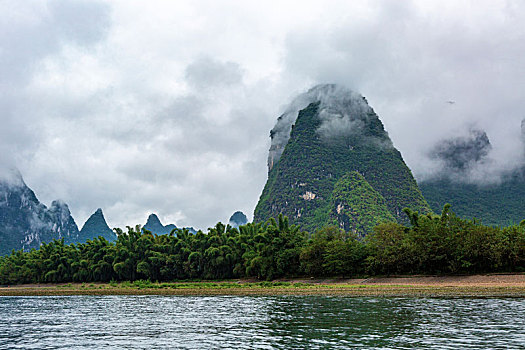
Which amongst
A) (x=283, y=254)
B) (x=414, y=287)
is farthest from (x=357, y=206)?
(x=414, y=287)

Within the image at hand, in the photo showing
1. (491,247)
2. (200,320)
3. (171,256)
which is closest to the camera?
(200,320)

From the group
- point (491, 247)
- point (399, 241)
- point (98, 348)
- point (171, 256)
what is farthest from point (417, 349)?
A: point (171, 256)

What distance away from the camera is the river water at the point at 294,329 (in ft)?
59.4

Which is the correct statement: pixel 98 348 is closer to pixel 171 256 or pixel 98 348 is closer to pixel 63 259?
pixel 171 256

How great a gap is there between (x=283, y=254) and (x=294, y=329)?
52.3 meters

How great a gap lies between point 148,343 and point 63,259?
88.6 metres

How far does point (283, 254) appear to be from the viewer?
2918 inches

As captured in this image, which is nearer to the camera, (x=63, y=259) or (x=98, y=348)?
(x=98, y=348)

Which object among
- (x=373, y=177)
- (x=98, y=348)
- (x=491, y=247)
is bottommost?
(x=98, y=348)

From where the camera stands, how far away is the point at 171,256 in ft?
293

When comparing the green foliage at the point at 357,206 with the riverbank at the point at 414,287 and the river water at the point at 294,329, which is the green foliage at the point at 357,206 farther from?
the river water at the point at 294,329

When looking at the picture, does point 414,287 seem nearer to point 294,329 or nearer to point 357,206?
point 294,329

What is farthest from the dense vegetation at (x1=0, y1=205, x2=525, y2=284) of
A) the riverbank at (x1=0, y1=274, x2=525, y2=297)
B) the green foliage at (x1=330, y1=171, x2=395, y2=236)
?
the green foliage at (x1=330, y1=171, x2=395, y2=236)

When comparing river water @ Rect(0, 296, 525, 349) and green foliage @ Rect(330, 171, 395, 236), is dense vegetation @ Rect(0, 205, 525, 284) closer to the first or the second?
river water @ Rect(0, 296, 525, 349)
